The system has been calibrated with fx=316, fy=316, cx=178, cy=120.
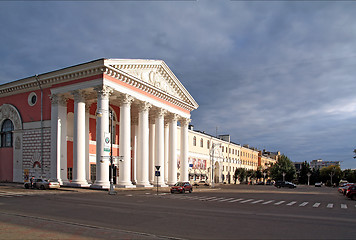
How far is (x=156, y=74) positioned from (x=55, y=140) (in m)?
15.8

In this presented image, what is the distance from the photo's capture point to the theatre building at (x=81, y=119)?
1299 inches

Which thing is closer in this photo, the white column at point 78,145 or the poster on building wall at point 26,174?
the white column at point 78,145

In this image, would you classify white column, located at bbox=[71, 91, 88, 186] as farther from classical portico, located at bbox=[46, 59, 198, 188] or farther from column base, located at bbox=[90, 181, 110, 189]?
column base, located at bbox=[90, 181, 110, 189]

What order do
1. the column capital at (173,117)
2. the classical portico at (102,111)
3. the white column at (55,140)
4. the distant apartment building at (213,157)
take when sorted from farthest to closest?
the distant apartment building at (213,157), the column capital at (173,117), the white column at (55,140), the classical portico at (102,111)

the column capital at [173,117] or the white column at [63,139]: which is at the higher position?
the column capital at [173,117]

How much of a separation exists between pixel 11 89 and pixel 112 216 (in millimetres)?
33980

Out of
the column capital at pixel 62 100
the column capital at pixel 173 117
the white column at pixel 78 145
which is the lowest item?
the white column at pixel 78 145

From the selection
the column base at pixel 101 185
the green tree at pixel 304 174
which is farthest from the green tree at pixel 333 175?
the column base at pixel 101 185

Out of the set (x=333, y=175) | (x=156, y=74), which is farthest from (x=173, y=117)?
(x=333, y=175)

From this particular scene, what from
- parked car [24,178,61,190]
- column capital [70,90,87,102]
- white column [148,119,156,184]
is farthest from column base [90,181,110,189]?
white column [148,119,156,184]

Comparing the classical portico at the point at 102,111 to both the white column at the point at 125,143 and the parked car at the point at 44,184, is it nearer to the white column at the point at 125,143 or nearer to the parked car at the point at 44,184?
the white column at the point at 125,143

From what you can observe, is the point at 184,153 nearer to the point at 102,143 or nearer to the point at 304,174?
A: the point at 102,143

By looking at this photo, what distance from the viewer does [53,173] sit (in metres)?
34.7

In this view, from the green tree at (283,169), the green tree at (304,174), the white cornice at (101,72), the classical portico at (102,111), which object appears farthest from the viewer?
the green tree at (304,174)
